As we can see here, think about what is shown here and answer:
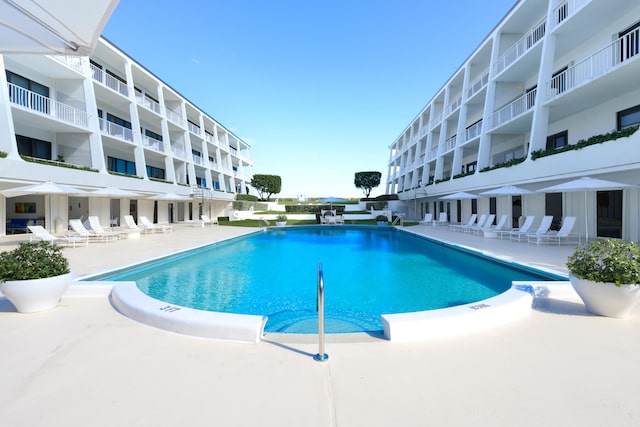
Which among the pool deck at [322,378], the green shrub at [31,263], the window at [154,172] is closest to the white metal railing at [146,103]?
the window at [154,172]

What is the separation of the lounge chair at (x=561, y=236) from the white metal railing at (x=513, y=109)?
240 inches

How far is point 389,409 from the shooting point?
2.00 m

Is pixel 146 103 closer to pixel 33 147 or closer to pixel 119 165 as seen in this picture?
pixel 119 165

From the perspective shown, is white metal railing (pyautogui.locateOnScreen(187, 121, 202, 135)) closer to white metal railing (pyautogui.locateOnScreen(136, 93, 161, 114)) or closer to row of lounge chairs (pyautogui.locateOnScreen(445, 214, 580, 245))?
white metal railing (pyautogui.locateOnScreen(136, 93, 161, 114))

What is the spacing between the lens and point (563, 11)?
11.7m

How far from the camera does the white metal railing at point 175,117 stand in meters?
23.8

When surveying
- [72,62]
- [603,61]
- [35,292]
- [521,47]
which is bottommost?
[35,292]

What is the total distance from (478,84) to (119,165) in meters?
26.2

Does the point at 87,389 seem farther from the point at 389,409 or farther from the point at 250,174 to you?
the point at 250,174

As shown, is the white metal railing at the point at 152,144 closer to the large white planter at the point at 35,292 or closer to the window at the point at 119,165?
the window at the point at 119,165

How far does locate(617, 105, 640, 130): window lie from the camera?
10234mm

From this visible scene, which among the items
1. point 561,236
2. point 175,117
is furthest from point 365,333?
point 175,117

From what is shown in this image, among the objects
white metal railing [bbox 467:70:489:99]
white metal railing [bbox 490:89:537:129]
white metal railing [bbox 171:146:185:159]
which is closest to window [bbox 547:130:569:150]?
white metal railing [bbox 490:89:537:129]

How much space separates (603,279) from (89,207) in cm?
2271
